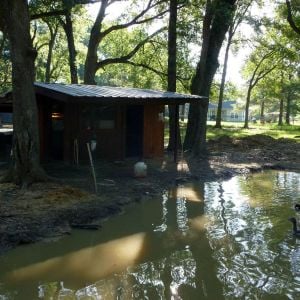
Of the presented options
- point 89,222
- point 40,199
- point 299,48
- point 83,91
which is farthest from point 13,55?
point 299,48

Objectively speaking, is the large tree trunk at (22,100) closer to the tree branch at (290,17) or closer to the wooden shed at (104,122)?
the wooden shed at (104,122)

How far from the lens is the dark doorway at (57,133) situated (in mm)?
15674

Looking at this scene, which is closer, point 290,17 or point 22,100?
point 22,100

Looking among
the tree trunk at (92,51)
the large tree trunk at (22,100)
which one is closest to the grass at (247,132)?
the tree trunk at (92,51)

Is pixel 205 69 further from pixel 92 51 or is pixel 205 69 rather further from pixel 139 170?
pixel 139 170

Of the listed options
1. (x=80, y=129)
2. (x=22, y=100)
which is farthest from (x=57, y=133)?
(x=22, y=100)

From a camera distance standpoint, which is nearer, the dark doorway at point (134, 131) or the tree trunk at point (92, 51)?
the dark doorway at point (134, 131)

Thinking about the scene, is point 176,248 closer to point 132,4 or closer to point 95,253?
point 95,253

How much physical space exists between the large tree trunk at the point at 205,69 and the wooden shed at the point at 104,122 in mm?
2118

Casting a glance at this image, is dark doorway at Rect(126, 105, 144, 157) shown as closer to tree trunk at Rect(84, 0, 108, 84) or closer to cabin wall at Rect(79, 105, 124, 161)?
cabin wall at Rect(79, 105, 124, 161)

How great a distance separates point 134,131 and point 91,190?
668 centimetres

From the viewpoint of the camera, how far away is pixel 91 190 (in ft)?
36.9

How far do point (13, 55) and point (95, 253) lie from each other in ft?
20.1

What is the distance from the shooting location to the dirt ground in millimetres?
8320
